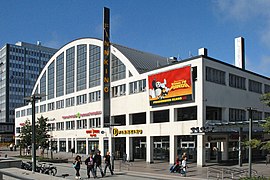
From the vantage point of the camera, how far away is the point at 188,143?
43.1 metres

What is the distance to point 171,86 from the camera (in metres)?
41.1

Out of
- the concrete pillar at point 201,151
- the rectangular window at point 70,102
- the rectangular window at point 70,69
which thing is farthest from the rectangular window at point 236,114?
the rectangular window at point 70,69

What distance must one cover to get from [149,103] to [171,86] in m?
4.50

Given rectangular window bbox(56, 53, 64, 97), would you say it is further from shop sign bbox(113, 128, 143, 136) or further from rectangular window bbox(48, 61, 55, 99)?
shop sign bbox(113, 128, 143, 136)

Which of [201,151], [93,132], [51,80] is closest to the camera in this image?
[201,151]

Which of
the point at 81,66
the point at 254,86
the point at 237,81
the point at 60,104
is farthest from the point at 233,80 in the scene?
the point at 60,104

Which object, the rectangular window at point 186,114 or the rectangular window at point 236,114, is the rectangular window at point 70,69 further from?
the rectangular window at point 236,114

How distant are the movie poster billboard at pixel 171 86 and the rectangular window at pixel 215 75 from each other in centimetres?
226

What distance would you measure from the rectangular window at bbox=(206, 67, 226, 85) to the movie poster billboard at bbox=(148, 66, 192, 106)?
2262 millimetres

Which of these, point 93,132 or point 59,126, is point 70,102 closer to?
point 59,126

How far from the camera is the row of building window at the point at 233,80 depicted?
40.2m

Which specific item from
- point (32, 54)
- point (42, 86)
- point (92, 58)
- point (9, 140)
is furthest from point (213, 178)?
point (32, 54)

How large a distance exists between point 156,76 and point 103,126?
14650mm

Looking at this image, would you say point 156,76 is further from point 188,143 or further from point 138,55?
point 138,55
